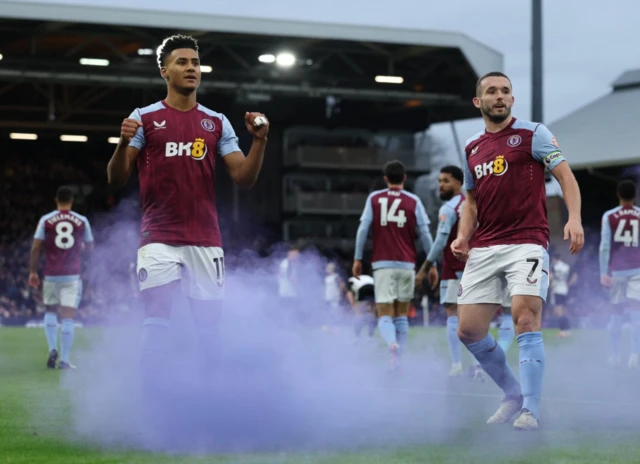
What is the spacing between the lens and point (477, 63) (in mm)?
33250

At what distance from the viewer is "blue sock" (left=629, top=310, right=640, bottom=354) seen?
45.2ft

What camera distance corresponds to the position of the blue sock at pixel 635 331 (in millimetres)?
13773

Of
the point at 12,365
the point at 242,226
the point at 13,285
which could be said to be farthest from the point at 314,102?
the point at 12,365

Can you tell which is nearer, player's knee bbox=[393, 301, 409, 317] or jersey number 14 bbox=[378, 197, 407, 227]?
jersey number 14 bbox=[378, 197, 407, 227]

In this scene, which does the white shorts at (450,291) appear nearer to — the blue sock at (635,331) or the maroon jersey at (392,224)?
the maroon jersey at (392,224)

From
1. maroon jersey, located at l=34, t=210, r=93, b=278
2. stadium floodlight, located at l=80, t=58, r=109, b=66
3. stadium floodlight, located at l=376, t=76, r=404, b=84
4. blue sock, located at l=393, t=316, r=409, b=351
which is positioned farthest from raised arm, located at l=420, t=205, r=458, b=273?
stadium floodlight, located at l=376, t=76, r=404, b=84

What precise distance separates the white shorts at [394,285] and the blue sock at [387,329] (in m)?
0.22

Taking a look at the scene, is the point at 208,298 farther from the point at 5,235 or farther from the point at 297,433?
the point at 5,235

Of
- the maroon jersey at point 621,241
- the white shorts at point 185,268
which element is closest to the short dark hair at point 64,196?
the maroon jersey at point 621,241

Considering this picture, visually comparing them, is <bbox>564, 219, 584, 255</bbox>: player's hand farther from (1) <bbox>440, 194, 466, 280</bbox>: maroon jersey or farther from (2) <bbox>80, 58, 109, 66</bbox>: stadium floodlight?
(2) <bbox>80, 58, 109, 66</bbox>: stadium floodlight

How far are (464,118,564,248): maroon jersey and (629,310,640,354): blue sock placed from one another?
7.21m

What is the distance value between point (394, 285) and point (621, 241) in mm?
2984

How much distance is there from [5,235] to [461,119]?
1842 cm

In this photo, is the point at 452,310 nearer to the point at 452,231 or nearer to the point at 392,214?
the point at 452,231
